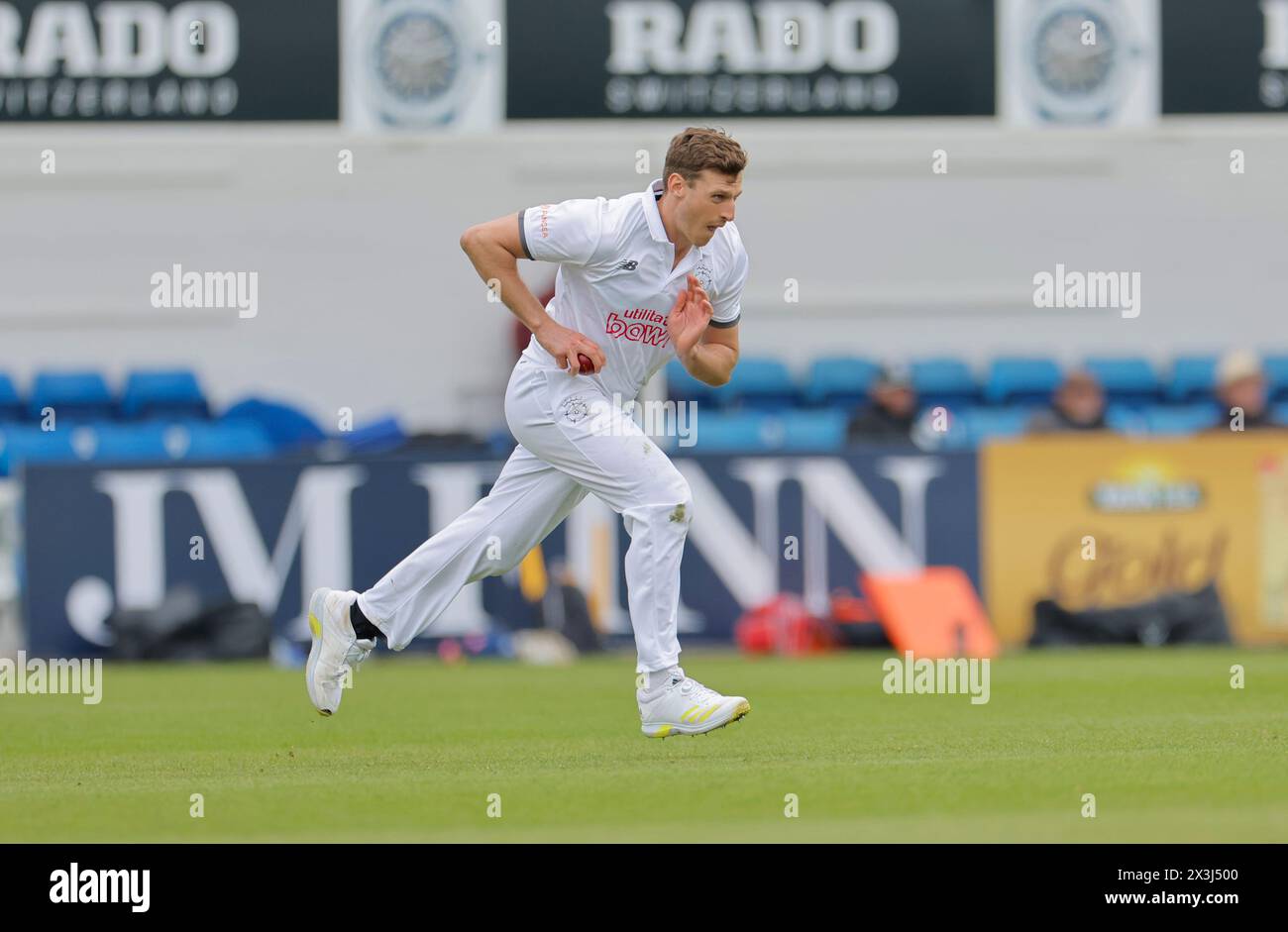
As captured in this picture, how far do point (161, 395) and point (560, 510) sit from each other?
11448 millimetres

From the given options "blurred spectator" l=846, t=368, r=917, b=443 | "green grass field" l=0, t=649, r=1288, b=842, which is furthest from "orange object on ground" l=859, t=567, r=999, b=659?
"green grass field" l=0, t=649, r=1288, b=842

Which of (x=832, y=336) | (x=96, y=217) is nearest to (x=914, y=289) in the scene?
(x=832, y=336)

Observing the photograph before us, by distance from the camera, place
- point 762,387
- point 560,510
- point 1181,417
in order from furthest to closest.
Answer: point 1181,417, point 762,387, point 560,510

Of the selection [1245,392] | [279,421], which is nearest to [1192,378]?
[1245,392]

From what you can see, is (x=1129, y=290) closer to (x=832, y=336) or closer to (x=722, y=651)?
(x=832, y=336)

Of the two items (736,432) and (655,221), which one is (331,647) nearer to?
(655,221)

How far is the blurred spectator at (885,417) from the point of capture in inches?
655

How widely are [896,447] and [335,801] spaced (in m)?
9.57

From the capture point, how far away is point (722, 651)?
15633mm

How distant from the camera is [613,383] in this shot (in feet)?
28.1

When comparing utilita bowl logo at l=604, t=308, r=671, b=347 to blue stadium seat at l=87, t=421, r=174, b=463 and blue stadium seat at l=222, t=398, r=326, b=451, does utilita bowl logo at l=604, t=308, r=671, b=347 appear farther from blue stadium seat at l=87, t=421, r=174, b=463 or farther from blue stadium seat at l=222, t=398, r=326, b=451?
blue stadium seat at l=222, t=398, r=326, b=451

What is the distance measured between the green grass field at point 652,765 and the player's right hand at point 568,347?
1.55 m

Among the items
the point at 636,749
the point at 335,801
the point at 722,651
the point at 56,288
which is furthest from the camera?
the point at 56,288

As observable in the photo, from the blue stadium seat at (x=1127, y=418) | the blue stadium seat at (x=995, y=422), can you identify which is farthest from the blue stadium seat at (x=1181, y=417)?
the blue stadium seat at (x=995, y=422)
